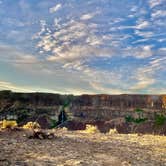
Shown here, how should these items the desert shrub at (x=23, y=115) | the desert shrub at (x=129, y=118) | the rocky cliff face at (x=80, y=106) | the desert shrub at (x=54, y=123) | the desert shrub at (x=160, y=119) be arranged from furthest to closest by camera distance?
1. the rocky cliff face at (x=80, y=106)
2. the desert shrub at (x=129, y=118)
3. the desert shrub at (x=23, y=115)
4. the desert shrub at (x=54, y=123)
5. the desert shrub at (x=160, y=119)

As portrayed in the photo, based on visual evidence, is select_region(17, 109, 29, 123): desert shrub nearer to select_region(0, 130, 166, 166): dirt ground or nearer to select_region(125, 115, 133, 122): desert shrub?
select_region(125, 115, 133, 122): desert shrub

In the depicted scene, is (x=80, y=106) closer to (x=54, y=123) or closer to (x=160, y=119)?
(x=54, y=123)

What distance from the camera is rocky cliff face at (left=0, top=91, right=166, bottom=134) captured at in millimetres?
34781

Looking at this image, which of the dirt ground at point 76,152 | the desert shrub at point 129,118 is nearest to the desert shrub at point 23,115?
the desert shrub at point 129,118

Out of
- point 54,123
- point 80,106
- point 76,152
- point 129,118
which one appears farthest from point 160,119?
point 76,152

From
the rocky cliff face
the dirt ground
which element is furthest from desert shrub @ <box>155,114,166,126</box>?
the dirt ground

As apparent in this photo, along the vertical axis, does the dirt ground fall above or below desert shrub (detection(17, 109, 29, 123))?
below

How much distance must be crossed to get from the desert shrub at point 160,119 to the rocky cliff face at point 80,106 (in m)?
0.54

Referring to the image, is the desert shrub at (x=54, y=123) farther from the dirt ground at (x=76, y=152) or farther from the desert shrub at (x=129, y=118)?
the dirt ground at (x=76, y=152)

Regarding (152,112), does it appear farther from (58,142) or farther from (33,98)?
(58,142)

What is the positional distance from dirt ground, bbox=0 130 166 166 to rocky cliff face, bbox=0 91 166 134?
→ 16058 millimetres

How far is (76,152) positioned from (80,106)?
22823 millimetres

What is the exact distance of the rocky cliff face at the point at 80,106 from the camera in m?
34.8

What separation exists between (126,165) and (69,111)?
24.5 metres
